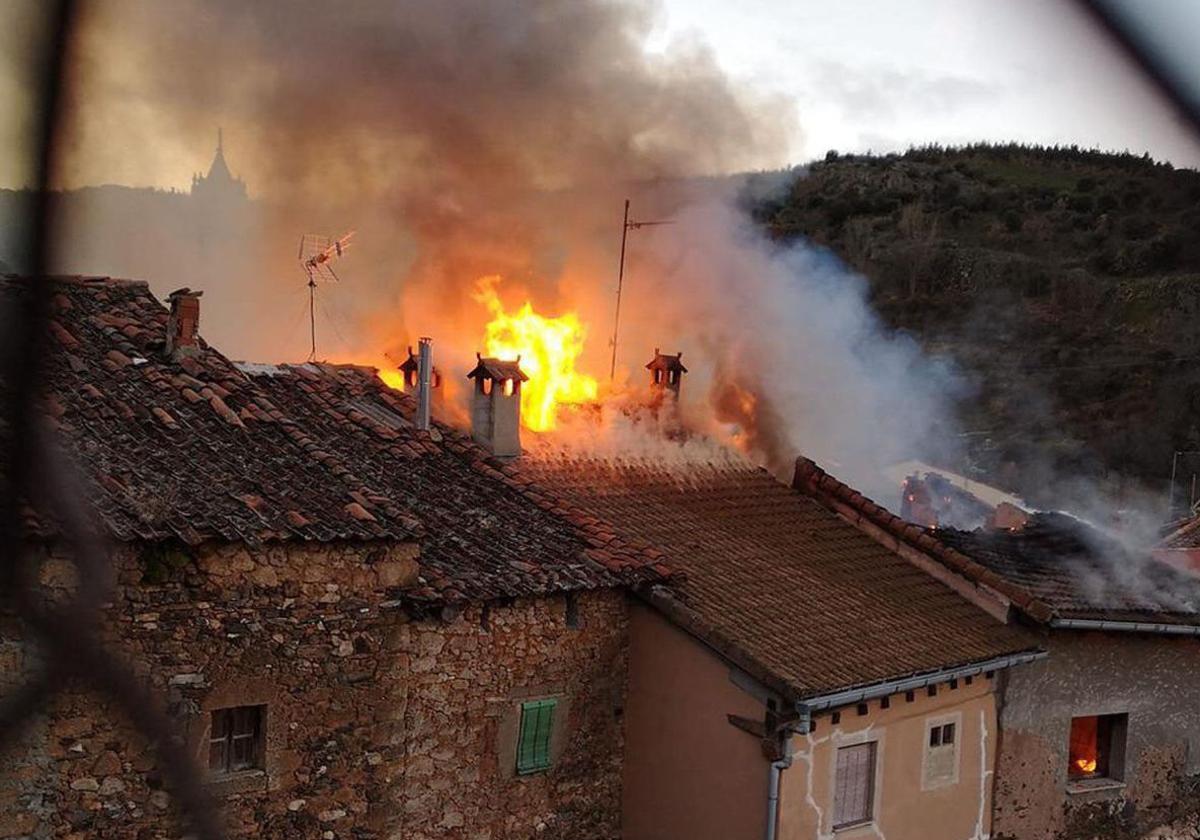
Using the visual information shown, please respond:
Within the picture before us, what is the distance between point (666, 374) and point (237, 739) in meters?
9.00

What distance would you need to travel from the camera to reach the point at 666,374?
16875mm

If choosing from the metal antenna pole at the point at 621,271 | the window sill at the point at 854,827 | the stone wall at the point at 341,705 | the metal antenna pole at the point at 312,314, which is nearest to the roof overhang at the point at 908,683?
the window sill at the point at 854,827

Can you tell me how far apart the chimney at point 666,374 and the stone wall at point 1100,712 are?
571 centimetres

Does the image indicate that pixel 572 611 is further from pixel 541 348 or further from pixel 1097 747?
pixel 1097 747

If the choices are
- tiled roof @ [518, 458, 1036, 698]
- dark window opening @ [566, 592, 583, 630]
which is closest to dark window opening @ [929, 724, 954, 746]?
tiled roof @ [518, 458, 1036, 698]

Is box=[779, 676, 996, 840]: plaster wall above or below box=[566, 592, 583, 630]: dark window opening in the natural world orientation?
below

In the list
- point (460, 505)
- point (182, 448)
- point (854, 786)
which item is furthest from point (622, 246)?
point (182, 448)

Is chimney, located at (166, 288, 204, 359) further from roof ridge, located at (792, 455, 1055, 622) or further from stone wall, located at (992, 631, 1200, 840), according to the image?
stone wall, located at (992, 631, 1200, 840)

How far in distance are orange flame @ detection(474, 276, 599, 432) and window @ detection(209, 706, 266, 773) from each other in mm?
7059

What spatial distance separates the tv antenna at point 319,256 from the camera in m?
17.7

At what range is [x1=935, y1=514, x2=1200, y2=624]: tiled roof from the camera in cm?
1382

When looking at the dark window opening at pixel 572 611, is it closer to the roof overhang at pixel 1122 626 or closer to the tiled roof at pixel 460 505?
the tiled roof at pixel 460 505

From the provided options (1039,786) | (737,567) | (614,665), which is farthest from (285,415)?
(1039,786)

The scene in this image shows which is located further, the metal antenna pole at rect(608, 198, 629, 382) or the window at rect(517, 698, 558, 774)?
the metal antenna pole at rect(608, 198, 629, 382)
